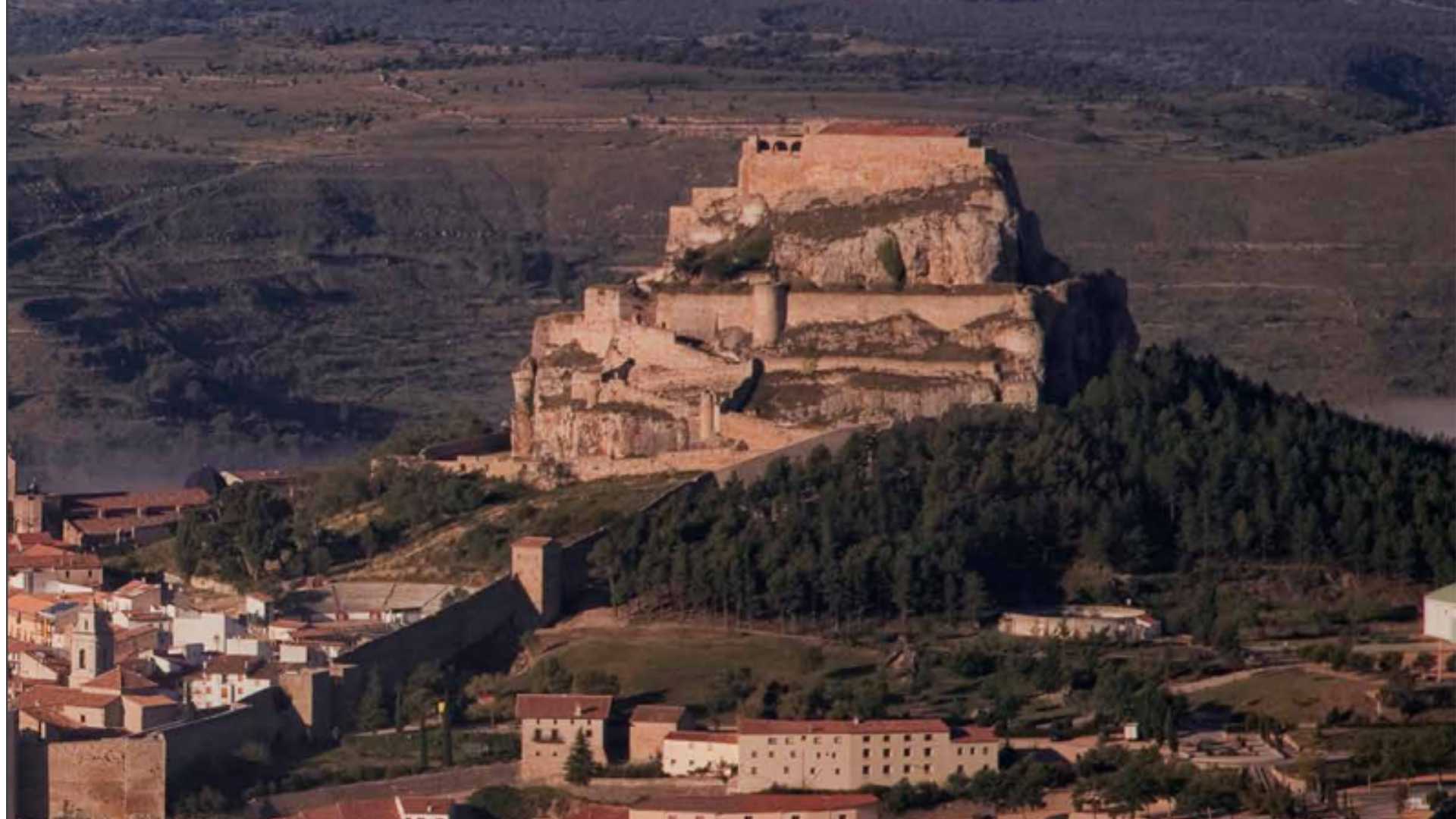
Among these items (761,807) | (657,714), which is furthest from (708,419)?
(761,807)

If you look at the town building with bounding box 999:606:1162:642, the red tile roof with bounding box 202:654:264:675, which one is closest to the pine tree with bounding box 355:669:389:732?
the red tile roof with bounding box 202:654:264:675

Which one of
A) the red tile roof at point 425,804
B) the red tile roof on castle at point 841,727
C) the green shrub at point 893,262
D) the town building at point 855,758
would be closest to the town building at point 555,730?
the red tile roof on castle at point 841,727

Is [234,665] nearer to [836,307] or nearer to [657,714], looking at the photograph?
[657,714]

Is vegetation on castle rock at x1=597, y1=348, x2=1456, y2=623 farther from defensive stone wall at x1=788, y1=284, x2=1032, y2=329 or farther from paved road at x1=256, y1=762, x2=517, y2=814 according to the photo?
paved road at x1=256, y1=762, x2=517, y2=814

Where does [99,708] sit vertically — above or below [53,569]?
above

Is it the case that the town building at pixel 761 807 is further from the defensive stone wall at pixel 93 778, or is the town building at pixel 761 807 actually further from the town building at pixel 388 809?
the defensive stone wall at pixel 93 778

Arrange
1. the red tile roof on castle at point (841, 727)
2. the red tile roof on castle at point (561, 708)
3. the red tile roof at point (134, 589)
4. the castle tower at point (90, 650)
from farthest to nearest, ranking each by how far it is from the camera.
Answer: the red tile roof at point (134, 589) < the castle tower at point (90, 650) < the red tile roof on castle at point (561, 708) < the red tile roof on castle at point (841, 727)
